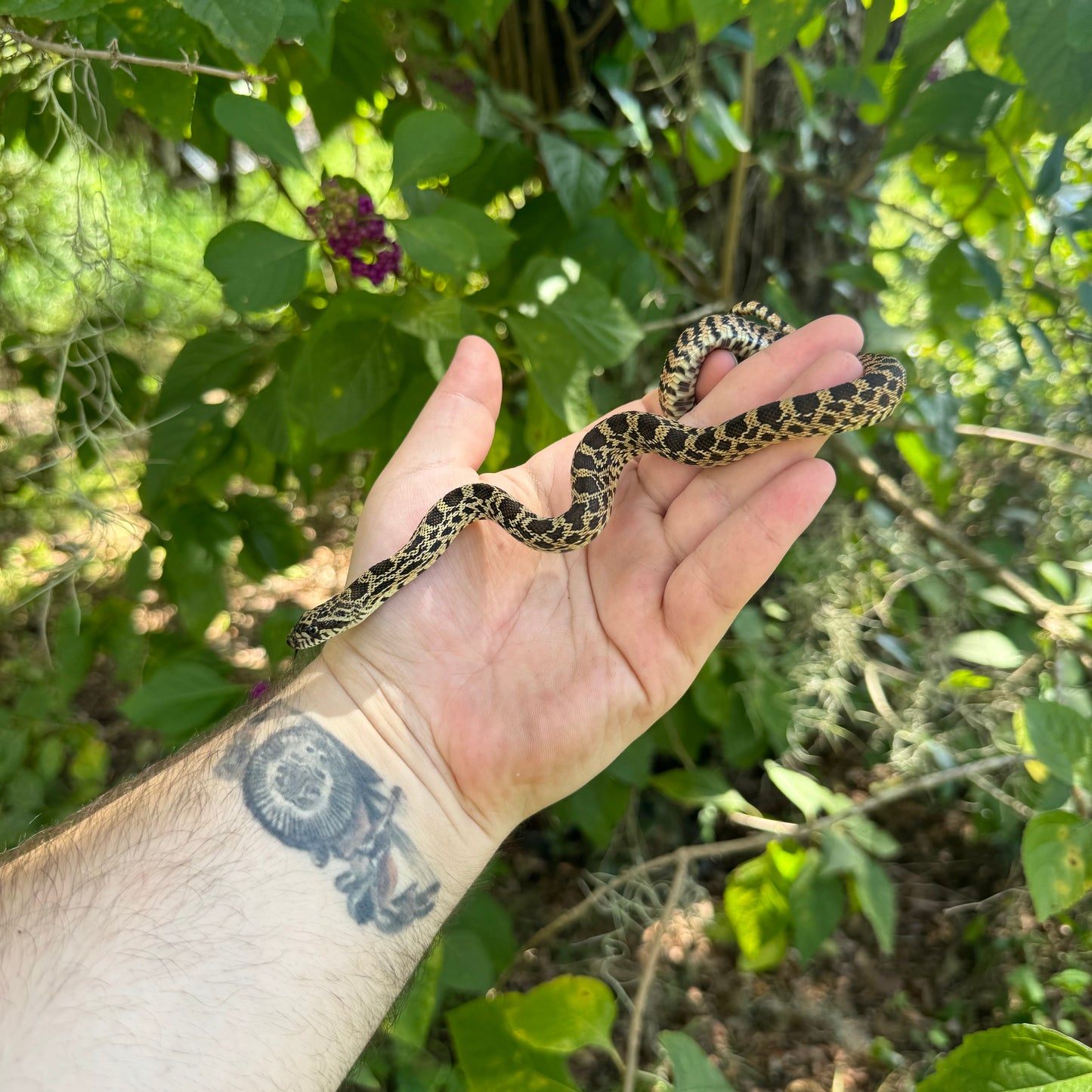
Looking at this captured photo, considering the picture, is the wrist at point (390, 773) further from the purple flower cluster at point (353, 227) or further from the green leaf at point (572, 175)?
the green leaf at point (572, 175)

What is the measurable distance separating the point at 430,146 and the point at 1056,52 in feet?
6.81

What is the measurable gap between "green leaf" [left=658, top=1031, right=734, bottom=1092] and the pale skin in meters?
1.01

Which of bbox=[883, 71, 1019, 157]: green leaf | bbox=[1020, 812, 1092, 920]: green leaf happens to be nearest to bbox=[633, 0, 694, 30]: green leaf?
bbox=[883, 71, 1019, 157]: green leaf

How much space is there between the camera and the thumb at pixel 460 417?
11.0 feet

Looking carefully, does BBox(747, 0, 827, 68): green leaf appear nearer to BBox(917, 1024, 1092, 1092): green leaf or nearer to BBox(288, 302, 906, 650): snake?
BBox(288, 302, 906, 650): snake

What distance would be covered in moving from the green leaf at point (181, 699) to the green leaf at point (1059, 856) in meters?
3.31

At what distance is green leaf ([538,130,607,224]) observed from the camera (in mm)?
3730

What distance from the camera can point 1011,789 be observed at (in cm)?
572

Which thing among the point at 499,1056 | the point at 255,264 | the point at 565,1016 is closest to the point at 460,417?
the point at 255,264

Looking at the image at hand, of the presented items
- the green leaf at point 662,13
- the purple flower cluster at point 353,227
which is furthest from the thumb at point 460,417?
the green leaf at point 662,13

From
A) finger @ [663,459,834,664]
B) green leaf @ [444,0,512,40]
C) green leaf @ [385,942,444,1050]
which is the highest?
green leaf @ [444,0,512,40]

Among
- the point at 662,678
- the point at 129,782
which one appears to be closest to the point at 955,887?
the point at 662,678

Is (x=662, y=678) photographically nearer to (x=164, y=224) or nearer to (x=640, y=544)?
(x=640, y=544)

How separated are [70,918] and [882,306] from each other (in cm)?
670
